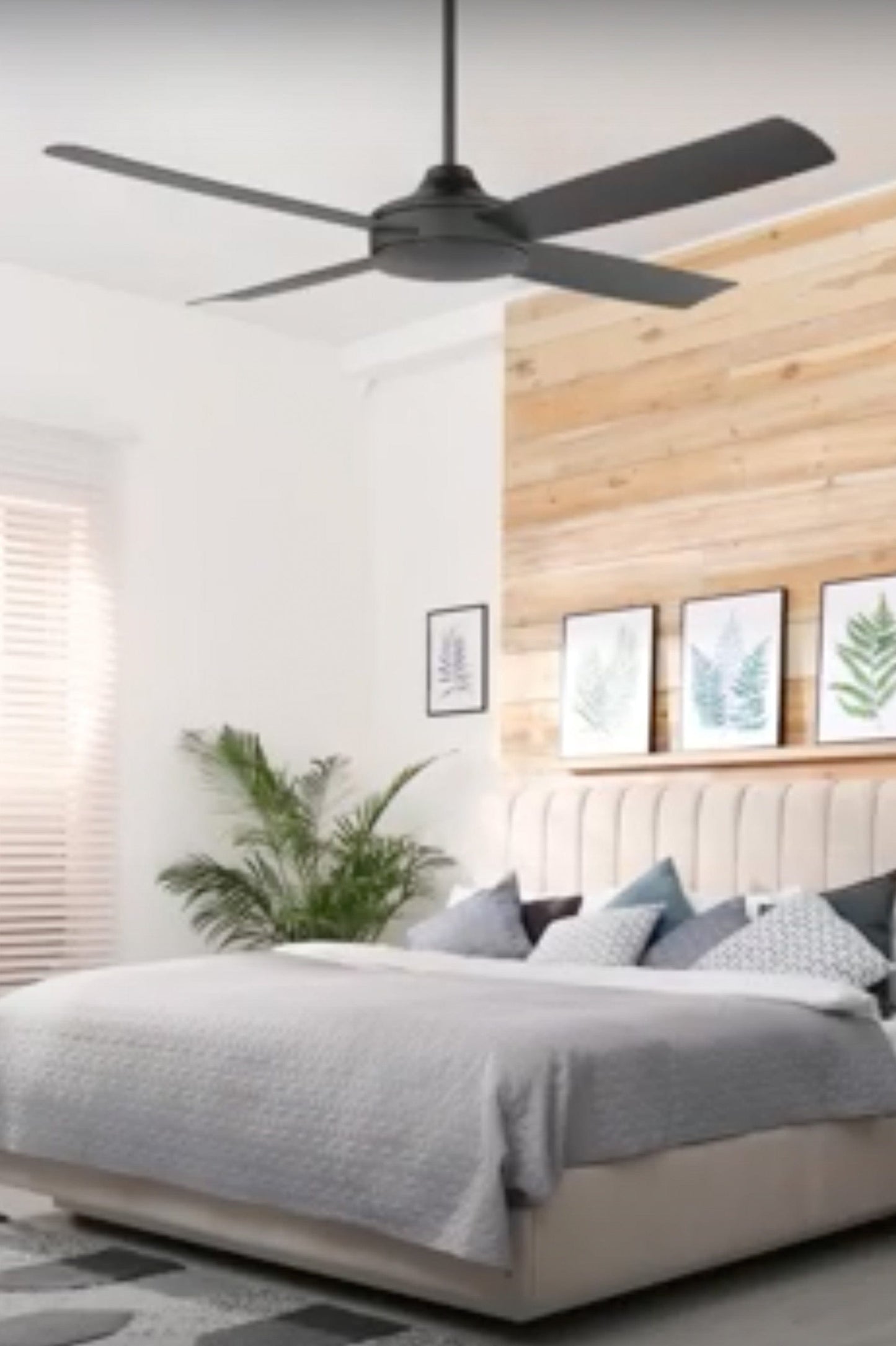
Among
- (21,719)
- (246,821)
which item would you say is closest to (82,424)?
(21,719)

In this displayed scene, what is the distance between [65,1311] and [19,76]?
3.08 metres

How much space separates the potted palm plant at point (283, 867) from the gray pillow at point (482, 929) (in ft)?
2.64

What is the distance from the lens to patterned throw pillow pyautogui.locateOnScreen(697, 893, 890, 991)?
4.94m

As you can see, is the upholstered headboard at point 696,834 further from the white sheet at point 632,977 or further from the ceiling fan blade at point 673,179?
the ceiling fan blade at point 673,179

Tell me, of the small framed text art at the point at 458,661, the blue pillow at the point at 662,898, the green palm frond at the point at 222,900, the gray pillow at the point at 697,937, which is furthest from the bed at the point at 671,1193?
the green palm frond at the point at 222,900

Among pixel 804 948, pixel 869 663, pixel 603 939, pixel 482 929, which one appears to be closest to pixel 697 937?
pixel 603 939

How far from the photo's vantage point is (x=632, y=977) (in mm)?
4902

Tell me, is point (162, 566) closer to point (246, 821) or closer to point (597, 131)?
point (246, 821)

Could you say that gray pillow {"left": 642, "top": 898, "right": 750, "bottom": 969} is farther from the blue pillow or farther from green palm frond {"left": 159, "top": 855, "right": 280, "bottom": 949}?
green palm frond {"left": 159, "top": 855, "right": 280, "bottom": 949}

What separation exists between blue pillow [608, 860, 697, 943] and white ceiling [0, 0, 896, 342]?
6.96 ft

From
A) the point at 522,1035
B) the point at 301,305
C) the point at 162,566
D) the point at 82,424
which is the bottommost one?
the point at 522,1035

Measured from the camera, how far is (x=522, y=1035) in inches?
152

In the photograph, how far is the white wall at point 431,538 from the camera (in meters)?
7.21

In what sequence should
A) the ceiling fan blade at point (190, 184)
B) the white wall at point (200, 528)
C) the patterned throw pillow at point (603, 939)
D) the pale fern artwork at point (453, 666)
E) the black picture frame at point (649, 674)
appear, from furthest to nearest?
→ the pale fern artwork at point (453, 666)
the white wall at point (200, 528)
the black picture frame at point (649, 674)
the patterned throw pillow at point (603, 939)
the ceiling fan blade at point (190, 184)
